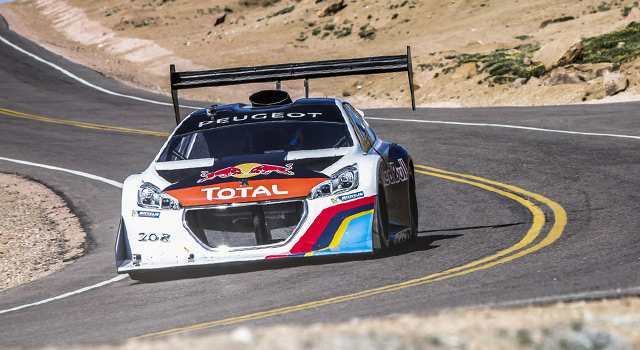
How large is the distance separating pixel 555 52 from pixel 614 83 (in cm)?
403

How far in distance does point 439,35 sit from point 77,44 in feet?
74.0

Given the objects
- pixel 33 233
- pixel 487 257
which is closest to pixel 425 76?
pixel 33 233

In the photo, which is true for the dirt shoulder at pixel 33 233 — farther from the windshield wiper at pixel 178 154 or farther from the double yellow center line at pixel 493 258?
the double yellow center line at pixel 493 258

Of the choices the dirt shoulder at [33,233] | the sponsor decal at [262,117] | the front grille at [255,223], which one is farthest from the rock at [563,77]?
the front grille at [255,223]

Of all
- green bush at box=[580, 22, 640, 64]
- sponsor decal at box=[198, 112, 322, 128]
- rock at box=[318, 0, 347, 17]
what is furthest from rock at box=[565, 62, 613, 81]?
rock at box=[318, 0, 347, 17]

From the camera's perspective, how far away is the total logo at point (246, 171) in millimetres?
8203

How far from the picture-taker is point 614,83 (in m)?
24.1

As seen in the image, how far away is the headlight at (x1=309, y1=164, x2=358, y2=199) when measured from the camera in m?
8.03

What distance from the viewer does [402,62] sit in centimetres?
1040

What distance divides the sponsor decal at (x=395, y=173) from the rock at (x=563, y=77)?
1750 cm

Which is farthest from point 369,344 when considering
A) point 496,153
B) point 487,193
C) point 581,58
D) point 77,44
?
point 77,44

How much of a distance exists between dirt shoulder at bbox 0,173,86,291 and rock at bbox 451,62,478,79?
53.2 ft

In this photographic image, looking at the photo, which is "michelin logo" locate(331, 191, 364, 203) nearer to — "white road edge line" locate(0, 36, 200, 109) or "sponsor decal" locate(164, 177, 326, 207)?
"sponsor decal" locate(164, 177, 326, 207)

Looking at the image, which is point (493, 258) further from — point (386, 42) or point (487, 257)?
point (386, 42)
